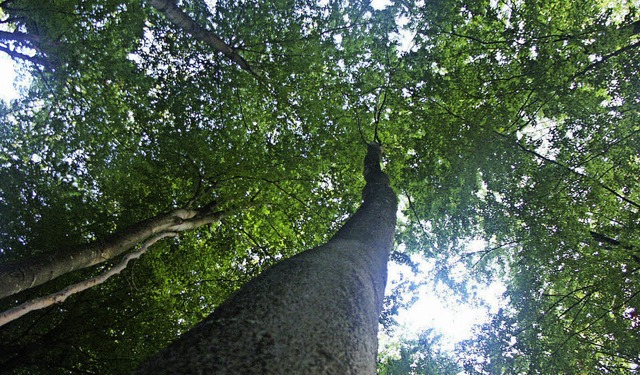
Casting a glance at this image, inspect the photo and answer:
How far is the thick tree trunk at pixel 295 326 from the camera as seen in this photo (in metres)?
1.55

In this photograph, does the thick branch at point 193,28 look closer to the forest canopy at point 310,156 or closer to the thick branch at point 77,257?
the forest canopy at point 310,156

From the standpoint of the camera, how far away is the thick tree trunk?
5.09ft

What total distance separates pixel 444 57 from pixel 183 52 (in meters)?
5.49

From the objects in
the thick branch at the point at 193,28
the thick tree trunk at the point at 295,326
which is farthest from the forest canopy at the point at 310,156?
the thick tree trunk at the point at 295,326

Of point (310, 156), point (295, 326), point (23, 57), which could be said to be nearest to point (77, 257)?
point (23, 57)

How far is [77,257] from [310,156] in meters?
5.41

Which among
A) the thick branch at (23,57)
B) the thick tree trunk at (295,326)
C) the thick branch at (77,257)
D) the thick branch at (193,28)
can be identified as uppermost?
the thick branch at (193,28)

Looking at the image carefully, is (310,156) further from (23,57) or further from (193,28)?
(23,57)

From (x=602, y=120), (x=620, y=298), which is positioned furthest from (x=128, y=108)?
(x=620, y=298)

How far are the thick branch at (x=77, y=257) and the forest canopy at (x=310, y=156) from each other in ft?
0.21

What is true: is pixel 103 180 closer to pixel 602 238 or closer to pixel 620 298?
pixel 620 298

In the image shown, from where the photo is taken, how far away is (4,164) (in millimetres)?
7582

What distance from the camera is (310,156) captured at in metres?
9.02

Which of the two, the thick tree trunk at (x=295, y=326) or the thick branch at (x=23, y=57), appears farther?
the thick branch at (x=23, y=57)
